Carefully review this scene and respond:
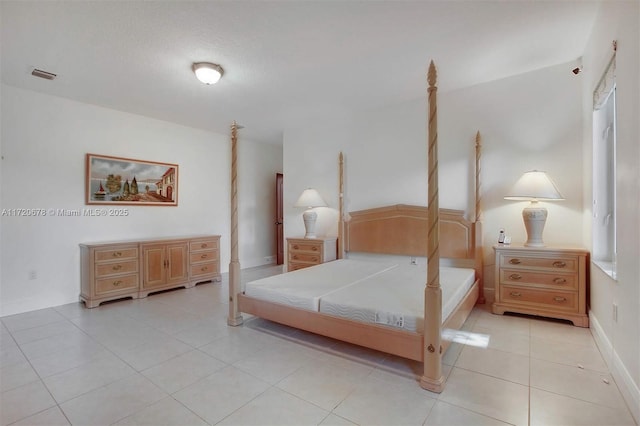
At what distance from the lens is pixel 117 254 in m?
3.94

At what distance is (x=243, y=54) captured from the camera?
9.37 feet

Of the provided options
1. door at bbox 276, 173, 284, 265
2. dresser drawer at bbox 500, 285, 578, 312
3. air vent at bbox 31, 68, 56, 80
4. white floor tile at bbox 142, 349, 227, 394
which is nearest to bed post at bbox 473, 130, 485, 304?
dresser drawer at bbox 500, 285, 578, 312

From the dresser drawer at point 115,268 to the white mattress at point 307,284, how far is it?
2.04 m

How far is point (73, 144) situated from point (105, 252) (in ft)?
4.78

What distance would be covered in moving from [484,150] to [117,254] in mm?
4735

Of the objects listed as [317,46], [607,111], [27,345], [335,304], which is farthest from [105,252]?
[607,111]

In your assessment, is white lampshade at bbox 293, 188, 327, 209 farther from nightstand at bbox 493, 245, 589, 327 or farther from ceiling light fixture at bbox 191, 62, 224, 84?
nightstand at bbox 493, 245, 589, 327

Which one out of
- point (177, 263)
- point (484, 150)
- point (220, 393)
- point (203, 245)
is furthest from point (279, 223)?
point (220, 393)

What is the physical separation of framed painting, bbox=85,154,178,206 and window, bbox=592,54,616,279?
17.4 ft

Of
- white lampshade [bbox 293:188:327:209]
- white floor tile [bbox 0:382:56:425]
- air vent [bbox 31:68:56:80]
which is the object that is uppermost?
air vent [bbox 31:68:56:80]

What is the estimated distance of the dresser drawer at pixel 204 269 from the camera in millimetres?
4762

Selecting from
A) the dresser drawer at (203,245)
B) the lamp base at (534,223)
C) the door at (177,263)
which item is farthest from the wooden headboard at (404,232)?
the door at (177,263)

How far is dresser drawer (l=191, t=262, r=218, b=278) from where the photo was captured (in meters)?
4.76

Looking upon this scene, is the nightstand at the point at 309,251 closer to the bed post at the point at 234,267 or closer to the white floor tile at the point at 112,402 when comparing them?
the bed post at the point at 234,267
